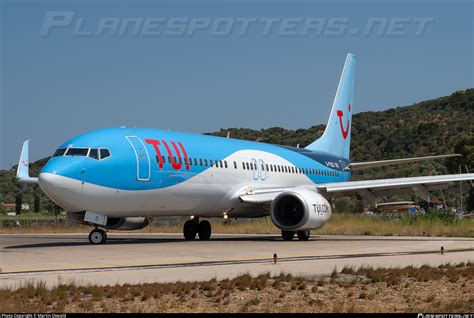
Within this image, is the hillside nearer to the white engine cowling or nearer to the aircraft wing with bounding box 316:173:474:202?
the aircraft wing with bounding box 316:173:474:202

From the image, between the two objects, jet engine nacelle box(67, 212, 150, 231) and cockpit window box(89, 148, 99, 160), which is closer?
cockpit window box(89, 148, 99, 160)

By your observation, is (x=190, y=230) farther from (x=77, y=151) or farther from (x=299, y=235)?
(x=77, y=151)

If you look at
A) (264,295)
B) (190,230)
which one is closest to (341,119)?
(190,230)

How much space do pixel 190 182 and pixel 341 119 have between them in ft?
52.6

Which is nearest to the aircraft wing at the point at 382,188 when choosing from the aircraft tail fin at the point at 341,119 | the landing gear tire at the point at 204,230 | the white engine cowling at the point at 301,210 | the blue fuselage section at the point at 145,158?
the white engine cowling at the point at 301,210

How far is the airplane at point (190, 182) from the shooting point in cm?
2534

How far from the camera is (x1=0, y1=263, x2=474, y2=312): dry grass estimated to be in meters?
12.0

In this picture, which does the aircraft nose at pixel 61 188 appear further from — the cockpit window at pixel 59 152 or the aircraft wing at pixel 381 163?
the aircraft wing at pixel 381 163

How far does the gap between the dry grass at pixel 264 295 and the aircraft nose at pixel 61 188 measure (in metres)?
10.6

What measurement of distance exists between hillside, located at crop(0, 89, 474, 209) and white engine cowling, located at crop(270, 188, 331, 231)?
52.9m

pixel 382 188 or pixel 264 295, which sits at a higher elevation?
pixel 382 188

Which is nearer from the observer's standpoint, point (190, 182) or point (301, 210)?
point (190, 182)

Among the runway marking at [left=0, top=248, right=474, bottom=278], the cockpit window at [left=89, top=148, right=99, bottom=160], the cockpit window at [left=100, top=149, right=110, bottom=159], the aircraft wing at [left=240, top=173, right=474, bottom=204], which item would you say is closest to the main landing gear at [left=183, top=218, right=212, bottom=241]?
the aircraft wing at [left=240, top=173, right=474, bottom=204]

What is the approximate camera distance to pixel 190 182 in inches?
1142
